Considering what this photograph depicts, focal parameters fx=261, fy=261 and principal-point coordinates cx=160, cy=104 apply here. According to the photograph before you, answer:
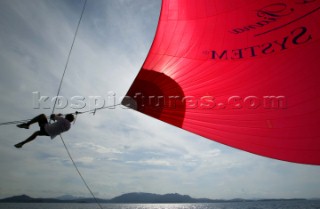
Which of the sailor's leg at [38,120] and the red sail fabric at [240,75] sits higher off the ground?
the red sail fabric at [240,75]

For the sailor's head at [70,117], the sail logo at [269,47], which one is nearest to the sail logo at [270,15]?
the sail logo at [269,47]

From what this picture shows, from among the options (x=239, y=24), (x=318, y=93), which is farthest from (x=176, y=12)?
(x=318, y=93)

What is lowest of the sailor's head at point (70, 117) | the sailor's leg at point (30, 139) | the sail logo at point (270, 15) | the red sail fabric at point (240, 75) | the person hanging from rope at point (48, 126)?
the sailor's leg at point (30, 139)

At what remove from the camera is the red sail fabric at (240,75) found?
4770 mm

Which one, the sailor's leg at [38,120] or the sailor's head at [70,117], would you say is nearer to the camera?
the sailor's leg at [38,120]

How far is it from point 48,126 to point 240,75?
4.03 m

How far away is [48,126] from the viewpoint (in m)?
5.12

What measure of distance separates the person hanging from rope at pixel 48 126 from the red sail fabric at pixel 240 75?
1596 millimetres

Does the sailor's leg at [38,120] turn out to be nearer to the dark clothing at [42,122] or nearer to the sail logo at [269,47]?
the dark clothing at [42,122]

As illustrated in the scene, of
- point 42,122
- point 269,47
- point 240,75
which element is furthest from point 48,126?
point 269,47

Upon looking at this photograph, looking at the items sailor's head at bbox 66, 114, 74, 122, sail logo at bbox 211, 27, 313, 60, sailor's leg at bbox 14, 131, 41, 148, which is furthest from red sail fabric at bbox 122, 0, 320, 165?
sailor's leg at bbox 14, 131, 41, 148

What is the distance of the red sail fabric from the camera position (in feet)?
15.6

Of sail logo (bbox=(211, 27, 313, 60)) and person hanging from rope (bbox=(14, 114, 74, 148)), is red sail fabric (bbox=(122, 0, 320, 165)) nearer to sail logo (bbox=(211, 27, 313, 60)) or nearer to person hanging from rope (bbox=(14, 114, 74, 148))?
sail logo (bbox=(211, 27, 313, 60))

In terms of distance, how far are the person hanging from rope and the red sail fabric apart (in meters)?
1.60
